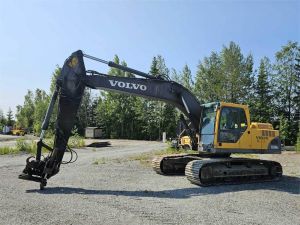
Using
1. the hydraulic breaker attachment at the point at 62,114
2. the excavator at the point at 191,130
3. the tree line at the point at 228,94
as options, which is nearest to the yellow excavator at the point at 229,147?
the excavator at the point at 191,130

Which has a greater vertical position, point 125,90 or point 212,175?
point 125,90

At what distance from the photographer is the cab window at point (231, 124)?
1265 cm

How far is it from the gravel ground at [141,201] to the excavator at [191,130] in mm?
608

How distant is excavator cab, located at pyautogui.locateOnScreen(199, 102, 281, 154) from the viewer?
1260cm

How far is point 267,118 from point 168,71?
15136mm

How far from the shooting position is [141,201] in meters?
9.05

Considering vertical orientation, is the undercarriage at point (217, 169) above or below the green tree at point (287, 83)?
below

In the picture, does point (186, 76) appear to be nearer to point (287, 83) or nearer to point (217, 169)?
point (287, 83)

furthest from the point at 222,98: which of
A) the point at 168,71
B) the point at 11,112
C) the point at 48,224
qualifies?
the point at 11,112

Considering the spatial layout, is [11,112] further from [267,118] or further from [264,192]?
[264,192]

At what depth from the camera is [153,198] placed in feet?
31.0

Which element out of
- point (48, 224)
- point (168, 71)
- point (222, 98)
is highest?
point (168, 71)

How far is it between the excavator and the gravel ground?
0.61m

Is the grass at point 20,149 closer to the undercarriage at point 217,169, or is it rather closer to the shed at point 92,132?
the undercarriage at point 217,169
